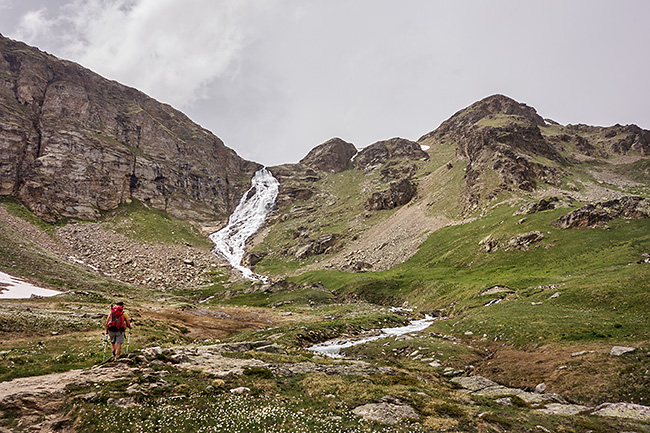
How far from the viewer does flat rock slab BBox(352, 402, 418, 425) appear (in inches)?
622

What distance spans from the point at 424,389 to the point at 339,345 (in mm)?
22048

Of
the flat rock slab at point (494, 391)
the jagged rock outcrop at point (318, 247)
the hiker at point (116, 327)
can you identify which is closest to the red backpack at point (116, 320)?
the hiker at point (116, 327)

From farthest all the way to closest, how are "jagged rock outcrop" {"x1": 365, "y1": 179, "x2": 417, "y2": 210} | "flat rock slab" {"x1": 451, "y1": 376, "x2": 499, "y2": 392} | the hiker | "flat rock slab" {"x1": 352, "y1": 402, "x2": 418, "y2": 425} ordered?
"jagged rock outcrop" {"x1": 365, "y1": 179, "x2": 417, "y2": 210} → "flat rock slab" {"x1": 451, "y1": 376, "x2": 499, "y2": 392} → the hiker → "flat rock slab" {"x1": 352, "y1": 402, "x2": 418, "y2": 425}

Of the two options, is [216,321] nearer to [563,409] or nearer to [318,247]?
[563,409]

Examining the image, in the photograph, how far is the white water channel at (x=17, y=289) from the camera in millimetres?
58438

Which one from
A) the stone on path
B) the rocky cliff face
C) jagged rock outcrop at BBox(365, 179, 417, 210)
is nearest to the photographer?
the stone on path

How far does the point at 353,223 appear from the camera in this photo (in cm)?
17612

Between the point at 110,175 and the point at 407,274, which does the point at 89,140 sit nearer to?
the point at 110,175

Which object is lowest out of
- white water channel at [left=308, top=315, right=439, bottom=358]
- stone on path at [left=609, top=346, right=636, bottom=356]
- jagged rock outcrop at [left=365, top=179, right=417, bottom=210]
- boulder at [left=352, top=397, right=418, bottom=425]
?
white water channel at [left=308, top=315, right=439, bottom=358]

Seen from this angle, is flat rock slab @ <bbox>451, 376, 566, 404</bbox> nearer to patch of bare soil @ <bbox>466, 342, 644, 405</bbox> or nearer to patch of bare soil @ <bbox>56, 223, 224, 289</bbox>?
patch of bare soil @ <bbox>466, 342, 644, 405</bbox>

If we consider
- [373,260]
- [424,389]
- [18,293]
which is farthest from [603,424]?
[373,260]

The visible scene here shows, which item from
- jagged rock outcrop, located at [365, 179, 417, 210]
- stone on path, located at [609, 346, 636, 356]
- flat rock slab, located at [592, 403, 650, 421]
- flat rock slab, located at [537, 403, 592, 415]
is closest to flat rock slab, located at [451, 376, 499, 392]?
flat rock slab, located at [537, 403, 592, 415]

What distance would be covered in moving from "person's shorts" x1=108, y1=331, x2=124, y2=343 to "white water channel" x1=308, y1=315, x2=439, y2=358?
2148 centimetres

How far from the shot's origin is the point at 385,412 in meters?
16.6
